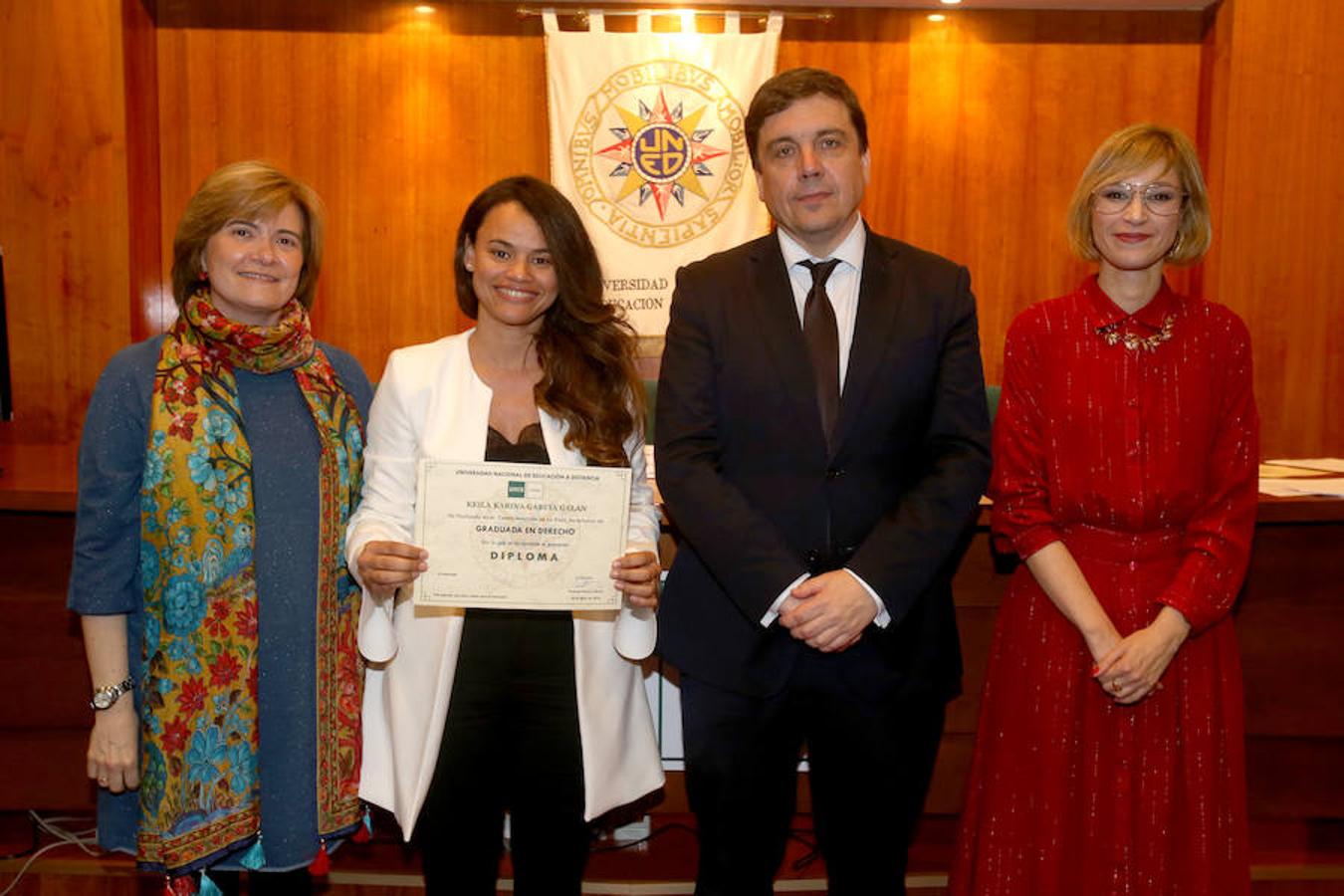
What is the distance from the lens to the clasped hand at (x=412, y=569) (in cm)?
178

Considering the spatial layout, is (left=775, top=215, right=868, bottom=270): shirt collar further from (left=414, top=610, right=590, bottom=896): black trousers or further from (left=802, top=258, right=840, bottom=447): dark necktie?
(left=414, top=610, right=590, bottom=896): black trousers

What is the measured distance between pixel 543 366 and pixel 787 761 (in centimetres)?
86

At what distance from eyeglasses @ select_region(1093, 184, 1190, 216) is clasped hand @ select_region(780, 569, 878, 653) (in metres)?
0.91

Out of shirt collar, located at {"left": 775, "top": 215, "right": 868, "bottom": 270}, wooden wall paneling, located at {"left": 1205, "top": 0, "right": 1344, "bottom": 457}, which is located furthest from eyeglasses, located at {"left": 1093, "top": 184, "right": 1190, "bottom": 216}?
wooden wall paneling, located at {"left": 1205, "top": 0, "right": 1344, "bottom": 457}

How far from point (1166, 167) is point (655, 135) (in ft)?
9.95

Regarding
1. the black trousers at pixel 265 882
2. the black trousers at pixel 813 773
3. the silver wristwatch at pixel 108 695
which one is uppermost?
the silver wristwatch at pixel 108 695

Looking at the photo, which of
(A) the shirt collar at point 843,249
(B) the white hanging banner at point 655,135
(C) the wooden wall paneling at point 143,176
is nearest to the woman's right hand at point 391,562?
(A) the shirt collar at point 843,249

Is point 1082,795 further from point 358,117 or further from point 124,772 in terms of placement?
point 358,117

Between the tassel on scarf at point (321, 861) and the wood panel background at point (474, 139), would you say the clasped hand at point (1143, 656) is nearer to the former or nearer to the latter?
the tassel on scarf at point (321, 861)

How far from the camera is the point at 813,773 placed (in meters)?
1.92

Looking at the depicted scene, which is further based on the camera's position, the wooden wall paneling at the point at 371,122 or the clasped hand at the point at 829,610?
the wooden wall paneling at the point at 371,122

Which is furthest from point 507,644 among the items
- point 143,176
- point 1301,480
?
point 143,176

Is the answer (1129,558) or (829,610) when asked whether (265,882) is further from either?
(1129,558)

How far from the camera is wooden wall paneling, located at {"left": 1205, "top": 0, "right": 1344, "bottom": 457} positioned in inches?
181
